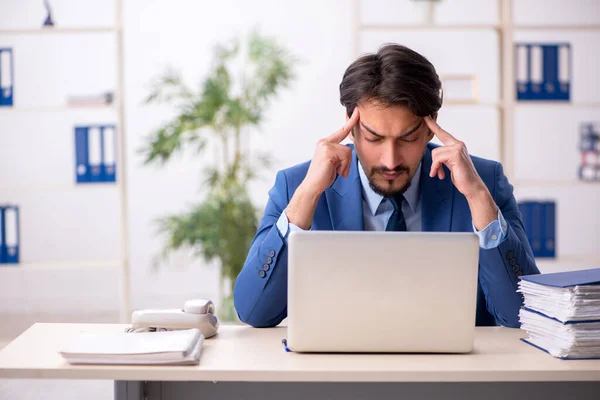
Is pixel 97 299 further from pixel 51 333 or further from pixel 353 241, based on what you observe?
pixel 353 241

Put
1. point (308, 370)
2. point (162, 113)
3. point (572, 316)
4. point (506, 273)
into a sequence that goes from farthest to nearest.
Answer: point (162, 113), point (506, 273), point (572, 316), point (308, 370)

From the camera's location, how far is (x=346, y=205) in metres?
2.04

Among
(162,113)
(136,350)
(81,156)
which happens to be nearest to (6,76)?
(81,156)

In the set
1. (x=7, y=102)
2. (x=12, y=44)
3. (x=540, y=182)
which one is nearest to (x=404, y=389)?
(x=540, y=182)

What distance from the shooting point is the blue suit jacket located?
70.6 inches

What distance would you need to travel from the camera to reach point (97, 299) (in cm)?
526

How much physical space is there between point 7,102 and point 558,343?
12.0 feet

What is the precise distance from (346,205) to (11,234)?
110 inches

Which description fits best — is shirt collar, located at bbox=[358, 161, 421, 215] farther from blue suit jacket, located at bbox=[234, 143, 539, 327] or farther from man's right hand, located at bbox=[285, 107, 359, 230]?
man's right hand, located at bbox=[285, 107, 359, 230]

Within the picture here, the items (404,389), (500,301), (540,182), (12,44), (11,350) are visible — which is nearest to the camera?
(11,350)

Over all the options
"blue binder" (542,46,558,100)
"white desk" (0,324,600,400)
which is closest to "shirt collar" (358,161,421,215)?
Result: "white desk" (0,324,600,400)

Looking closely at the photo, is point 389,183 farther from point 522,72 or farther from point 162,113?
point 162,113

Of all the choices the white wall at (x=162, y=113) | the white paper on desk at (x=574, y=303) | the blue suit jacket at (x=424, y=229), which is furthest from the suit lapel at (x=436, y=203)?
the white wall at (x=162, y=113)

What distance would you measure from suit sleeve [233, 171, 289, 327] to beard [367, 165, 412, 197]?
0.30m
